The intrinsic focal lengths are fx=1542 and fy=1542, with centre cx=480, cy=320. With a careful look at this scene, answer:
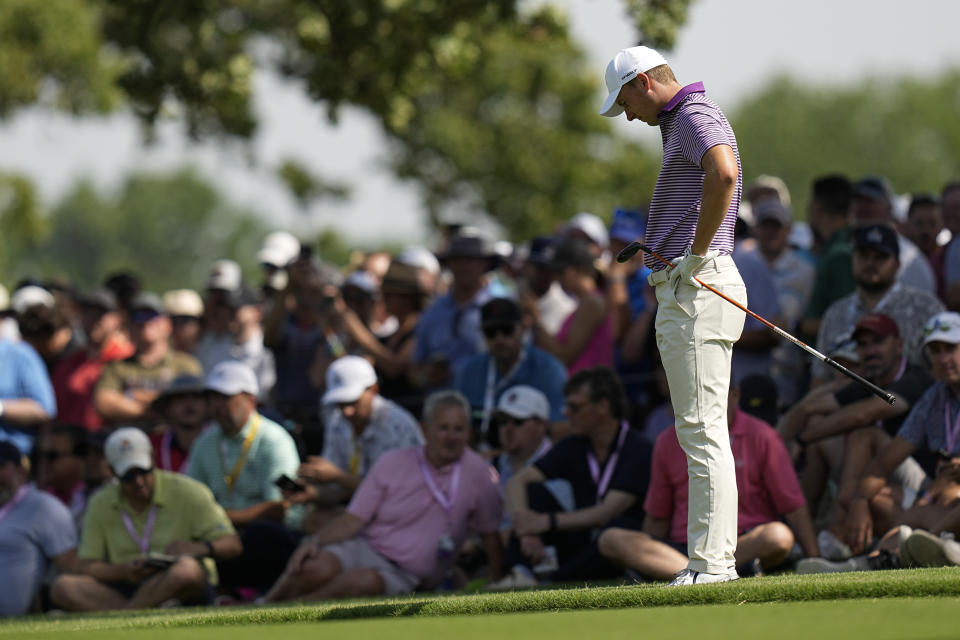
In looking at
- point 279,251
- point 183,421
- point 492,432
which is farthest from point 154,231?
point 492,432

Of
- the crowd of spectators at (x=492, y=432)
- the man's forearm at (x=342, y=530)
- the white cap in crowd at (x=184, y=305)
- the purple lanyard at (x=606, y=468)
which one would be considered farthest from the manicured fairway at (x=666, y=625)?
the white cap in crowd at (x=184, y=305)

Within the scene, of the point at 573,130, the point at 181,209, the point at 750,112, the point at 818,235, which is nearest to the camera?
the point at 818,235

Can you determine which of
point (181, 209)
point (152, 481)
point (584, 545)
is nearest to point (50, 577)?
point (152, 481)

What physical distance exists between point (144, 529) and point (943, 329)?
568 cm

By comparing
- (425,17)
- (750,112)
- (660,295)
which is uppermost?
(750,112)

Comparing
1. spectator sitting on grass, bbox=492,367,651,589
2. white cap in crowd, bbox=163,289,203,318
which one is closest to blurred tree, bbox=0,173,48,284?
white cap in crowd, bbox=163,289,203,318

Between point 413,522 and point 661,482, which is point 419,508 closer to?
point 413,522

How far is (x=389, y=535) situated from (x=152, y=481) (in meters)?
1.76

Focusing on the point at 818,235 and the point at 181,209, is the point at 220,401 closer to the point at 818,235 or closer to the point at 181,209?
the point at 818,235

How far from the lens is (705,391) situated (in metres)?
7.22

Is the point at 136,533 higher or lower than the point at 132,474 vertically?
lower

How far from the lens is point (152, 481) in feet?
36.1

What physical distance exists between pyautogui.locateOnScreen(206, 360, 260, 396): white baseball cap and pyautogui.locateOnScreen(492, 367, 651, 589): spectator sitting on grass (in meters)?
2.39

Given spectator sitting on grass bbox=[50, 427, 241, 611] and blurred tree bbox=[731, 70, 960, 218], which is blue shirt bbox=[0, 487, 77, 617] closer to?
spectator sitting on grass bbox=[50, 427, 241, 611]
